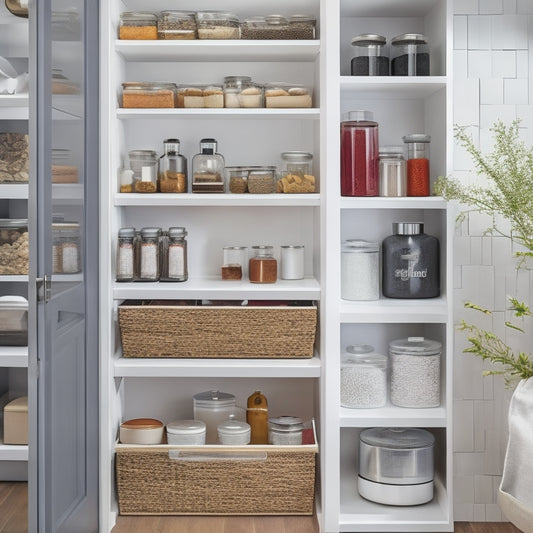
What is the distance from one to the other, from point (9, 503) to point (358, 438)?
1.80 meters

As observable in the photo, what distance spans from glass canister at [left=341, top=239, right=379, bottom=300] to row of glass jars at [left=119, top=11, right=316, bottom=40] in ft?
2.99

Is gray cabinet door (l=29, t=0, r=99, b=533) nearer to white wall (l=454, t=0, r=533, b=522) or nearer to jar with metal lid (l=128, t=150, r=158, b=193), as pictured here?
jar with metal lid (l=128, t=150, r=158, b=193)

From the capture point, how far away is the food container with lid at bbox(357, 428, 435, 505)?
131 inches

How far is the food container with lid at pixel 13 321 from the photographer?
229cm

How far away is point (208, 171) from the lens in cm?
340

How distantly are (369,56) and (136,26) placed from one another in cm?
97

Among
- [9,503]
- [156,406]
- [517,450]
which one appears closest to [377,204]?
[517,450]

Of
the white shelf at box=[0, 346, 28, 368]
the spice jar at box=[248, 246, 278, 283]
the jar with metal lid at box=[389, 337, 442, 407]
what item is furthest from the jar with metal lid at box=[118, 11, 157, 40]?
the jar with metal lid at box=[389, 337, 442, 407]

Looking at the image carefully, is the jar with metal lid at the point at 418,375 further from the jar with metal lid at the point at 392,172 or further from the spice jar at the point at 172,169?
the spice jar at the point at 172,169

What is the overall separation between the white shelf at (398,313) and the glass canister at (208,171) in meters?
0.75

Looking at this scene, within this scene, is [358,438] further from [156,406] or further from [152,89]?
[152,89]

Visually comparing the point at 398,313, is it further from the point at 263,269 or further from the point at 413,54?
the point at 413,54

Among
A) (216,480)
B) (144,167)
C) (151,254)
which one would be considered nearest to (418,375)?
(216,480)

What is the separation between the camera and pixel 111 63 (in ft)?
10.6
